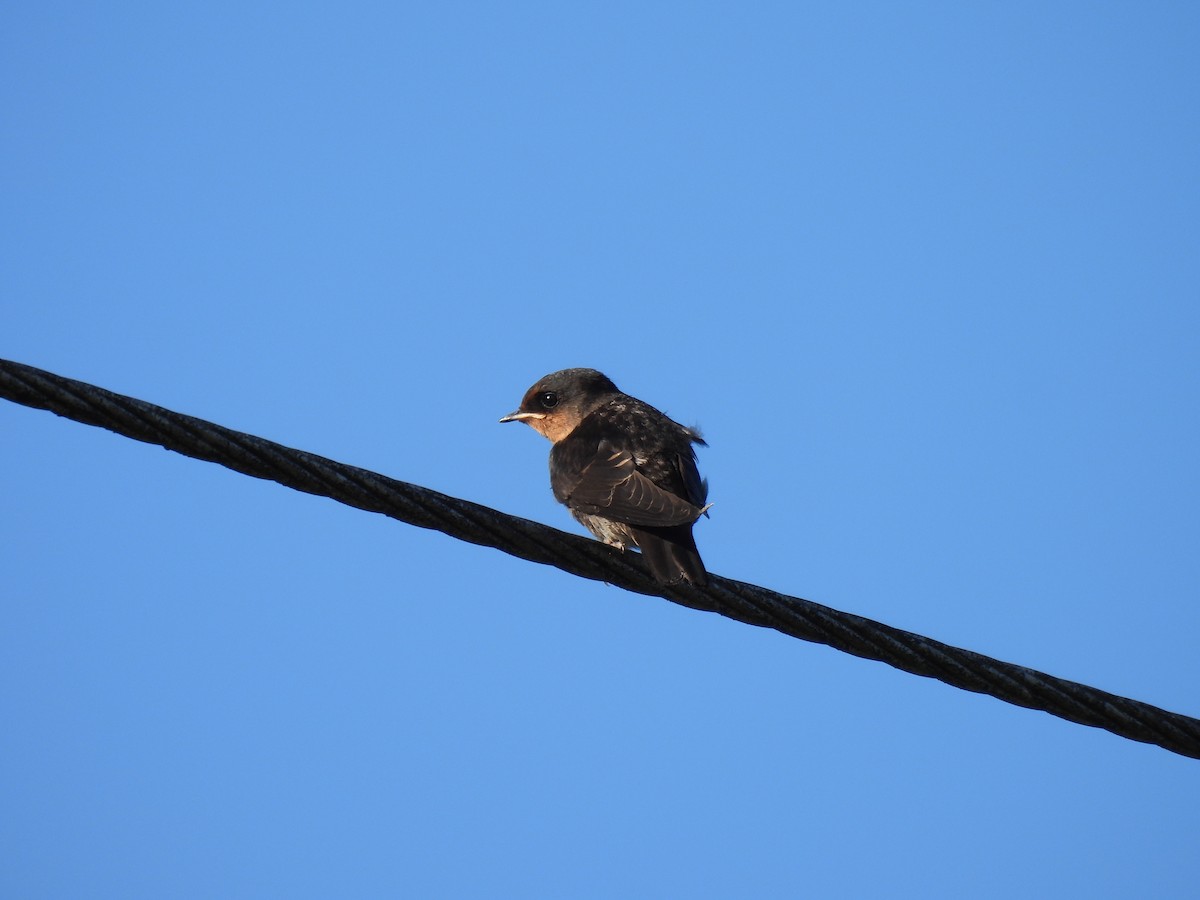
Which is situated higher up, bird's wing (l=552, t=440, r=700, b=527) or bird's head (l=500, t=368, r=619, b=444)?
bird's head (l=500, t=368, r=619, b=444)

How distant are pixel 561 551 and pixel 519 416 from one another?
429 cm

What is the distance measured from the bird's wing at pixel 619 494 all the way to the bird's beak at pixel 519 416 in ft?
5.59

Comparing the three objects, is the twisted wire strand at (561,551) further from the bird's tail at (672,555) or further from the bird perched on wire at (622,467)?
the bird perched on wire at (622,467)

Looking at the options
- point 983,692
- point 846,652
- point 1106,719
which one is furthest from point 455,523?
point 1106,719

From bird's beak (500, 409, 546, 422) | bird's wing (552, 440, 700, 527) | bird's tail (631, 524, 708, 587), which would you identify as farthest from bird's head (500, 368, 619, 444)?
bird's tail (631, 524, 708, 587)

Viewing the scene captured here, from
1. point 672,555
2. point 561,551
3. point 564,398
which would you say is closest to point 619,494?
point 672,555

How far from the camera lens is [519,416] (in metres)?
9.01

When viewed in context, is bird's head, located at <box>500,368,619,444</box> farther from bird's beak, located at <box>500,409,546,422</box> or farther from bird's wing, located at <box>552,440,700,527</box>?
bird's wing, located at <box>552,440,700,527</box>

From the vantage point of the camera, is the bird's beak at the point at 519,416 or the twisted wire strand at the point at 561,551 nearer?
the twisted wire strand at the point at 561,551

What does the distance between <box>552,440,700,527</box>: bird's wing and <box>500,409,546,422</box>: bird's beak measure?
170cm

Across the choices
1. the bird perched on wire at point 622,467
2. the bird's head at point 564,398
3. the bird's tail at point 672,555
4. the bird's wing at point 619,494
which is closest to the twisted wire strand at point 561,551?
the bird's tail at point 672,555

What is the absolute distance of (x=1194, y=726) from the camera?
4488mm

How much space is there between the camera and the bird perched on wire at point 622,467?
5789 millimetres

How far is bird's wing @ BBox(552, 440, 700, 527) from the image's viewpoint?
5945mm
